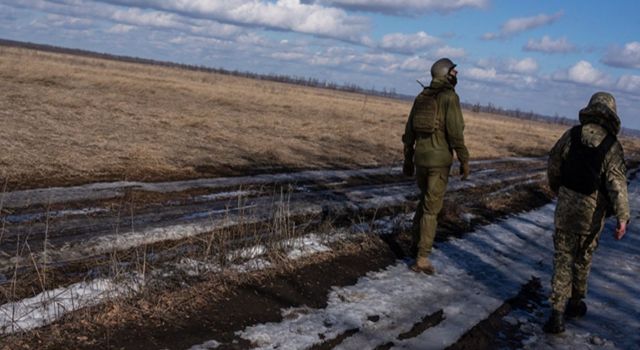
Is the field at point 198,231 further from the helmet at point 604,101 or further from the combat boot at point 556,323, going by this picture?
the helmet at point 604,101

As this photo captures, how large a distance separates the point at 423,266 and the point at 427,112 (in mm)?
1897

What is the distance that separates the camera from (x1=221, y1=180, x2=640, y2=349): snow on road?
5.14m

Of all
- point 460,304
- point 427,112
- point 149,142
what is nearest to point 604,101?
point 427,112

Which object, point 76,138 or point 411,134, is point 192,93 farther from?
point 411,134

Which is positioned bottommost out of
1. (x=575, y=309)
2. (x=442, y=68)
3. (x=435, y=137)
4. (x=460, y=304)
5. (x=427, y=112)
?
(x=460, y=304)

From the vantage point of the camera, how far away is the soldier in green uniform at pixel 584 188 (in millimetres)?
5445

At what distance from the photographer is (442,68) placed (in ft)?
22.3

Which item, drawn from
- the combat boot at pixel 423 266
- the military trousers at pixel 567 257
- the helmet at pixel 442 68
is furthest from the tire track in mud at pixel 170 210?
the military trousers at pixel 567 257

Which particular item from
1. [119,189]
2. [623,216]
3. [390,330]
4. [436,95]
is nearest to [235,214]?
[119,189]

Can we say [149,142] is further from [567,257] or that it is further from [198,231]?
[567,257]

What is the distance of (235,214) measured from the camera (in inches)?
386

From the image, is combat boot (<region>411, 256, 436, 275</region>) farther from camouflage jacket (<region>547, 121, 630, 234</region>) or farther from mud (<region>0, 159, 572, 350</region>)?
camouflage jacket (<region>547, 121, 630, 234</region>)

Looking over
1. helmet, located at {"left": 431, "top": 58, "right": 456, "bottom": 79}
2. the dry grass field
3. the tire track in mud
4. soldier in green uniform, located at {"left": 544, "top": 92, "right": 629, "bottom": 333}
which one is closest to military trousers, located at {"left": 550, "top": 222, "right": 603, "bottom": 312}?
soldier in green uniform, located at {"left": 544, "top": 92, "right": 629, "bottom": 333}

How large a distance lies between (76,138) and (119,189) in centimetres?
617
